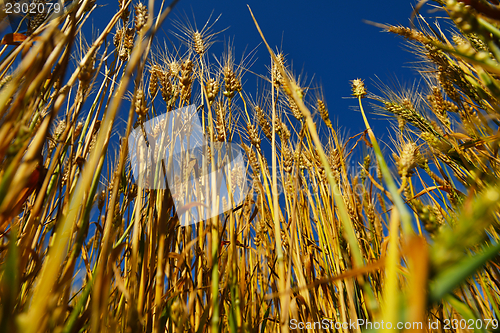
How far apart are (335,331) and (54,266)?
0.98 metres

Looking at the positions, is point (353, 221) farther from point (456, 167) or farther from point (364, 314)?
point (456, 167)

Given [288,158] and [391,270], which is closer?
[391,270]

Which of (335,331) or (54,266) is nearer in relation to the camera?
(54,266)

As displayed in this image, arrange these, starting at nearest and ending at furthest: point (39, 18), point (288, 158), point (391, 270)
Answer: point (391, 270)
point (39, 18)
point (288, 158)

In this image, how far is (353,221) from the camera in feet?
3.75

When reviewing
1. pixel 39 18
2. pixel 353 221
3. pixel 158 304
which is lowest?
pixel 158 304

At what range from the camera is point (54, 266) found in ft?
1.03

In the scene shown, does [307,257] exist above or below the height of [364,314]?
above

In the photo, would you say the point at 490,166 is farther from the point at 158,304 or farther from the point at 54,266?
the point at 54,266

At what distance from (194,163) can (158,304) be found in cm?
43

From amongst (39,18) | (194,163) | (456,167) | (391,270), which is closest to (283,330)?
(391,270)

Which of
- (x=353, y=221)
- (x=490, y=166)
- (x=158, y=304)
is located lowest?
(x=158, y=304)

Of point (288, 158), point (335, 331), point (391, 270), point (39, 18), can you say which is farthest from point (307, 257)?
point (39, 18)

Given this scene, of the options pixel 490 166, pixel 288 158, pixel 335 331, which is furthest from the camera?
pixel 288 158
